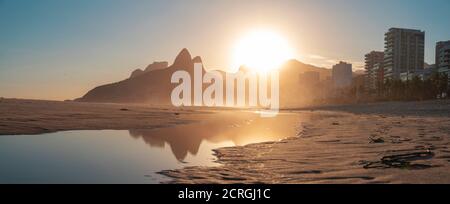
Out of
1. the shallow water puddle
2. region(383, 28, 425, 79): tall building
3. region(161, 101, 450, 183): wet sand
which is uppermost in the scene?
region(383, 28, 425, 79): tall building

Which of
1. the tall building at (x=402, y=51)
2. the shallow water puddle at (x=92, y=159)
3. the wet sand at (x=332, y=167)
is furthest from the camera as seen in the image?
the tall building at (x=402, y=51)

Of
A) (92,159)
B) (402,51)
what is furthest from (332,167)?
(402,51)

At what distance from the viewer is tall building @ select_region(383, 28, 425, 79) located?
188250 mm

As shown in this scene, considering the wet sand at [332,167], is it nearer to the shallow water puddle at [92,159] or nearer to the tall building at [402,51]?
the shallow water puddle at [92,159]

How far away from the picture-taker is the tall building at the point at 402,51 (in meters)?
188

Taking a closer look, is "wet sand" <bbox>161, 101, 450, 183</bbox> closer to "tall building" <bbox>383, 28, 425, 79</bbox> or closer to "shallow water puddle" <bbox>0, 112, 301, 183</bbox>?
"shallow water puddle" <bbox>0, 112, 301, 183</bbox>

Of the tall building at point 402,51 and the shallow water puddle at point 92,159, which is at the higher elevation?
the tall building at point 402,51

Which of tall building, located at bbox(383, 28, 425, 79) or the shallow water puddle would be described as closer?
the shallow water puddle

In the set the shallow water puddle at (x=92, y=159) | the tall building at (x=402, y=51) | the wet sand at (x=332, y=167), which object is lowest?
the shallow water puddle at (x=92, y=159)

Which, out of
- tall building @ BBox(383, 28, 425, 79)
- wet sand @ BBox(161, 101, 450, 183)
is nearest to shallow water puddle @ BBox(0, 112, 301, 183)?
wet sand @ BBox(161, 101, 450, 183)

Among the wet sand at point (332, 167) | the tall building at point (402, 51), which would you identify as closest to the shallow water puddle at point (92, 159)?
the wet sand at point (332, 167)

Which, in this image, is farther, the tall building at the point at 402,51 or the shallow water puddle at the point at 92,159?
the tall building at the point at 402,51
